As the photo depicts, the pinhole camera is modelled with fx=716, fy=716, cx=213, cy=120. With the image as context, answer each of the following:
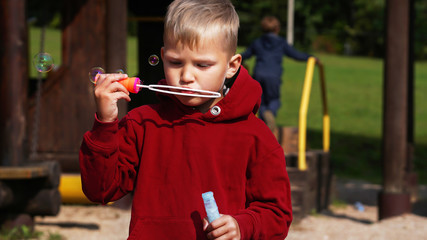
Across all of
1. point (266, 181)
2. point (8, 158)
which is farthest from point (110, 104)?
point (8, 158)

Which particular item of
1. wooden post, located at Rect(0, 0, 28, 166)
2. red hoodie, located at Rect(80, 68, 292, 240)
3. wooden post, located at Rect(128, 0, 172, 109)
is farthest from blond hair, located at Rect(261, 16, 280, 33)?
red hoodie, located at Rect(80, 68, 292, 240)

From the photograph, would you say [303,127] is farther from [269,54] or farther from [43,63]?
[43,63]

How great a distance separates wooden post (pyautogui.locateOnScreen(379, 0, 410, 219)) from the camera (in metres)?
7.06

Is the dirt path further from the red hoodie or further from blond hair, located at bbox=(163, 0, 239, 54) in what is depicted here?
blond hair, located at bbox=(163, 0, 239, 54)

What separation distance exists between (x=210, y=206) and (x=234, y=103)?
0.37 m

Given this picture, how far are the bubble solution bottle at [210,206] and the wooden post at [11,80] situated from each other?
4.02m

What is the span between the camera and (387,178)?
285 inches

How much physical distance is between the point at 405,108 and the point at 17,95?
146 inches

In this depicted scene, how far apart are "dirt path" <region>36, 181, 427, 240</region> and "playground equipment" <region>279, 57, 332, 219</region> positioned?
0.19 metres

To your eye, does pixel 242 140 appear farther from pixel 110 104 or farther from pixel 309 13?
pixel 309 13

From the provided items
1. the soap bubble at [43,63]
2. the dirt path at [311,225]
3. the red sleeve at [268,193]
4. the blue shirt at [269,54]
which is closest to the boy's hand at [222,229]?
the red sleeve at [268,193]

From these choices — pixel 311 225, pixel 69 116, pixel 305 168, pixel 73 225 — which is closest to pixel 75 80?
pixel 69 116

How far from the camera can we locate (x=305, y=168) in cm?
724

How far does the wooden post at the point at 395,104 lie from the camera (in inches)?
278
